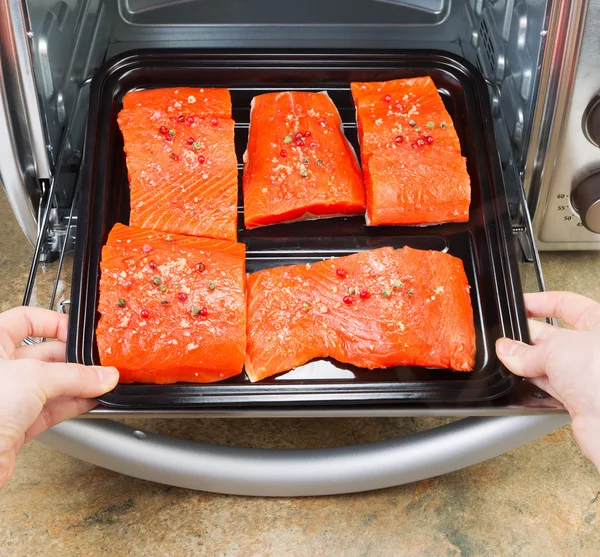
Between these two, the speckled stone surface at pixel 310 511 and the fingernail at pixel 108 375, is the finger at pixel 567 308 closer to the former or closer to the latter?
the speckled stone surface at pixel 310 511

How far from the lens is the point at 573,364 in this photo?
119cm

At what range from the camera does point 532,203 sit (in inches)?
64.4

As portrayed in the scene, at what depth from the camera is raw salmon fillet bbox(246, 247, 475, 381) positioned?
150cm

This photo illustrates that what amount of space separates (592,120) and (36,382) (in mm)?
1159

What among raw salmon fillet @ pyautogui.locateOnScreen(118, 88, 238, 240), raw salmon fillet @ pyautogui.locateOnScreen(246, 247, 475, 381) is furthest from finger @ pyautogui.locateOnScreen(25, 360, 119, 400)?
raw salmon fillet @ pyautogui.locateOnScreen(118, 88, 238, 240)

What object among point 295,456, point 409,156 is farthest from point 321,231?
point 295,456

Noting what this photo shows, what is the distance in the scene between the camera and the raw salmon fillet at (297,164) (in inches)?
66.5

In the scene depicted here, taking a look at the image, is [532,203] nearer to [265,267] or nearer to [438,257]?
[438,257]

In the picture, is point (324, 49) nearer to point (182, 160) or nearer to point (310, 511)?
point (182, 160)

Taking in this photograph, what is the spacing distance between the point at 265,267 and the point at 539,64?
725 millimetres

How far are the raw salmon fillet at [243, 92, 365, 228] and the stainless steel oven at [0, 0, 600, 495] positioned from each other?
194mm

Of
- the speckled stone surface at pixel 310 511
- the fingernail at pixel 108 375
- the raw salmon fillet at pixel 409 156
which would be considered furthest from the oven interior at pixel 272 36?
the speckled stone surface at pixel 310 511

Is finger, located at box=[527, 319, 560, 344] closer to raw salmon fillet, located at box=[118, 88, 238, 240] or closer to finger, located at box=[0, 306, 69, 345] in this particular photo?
raw salmon fillet, located at box=[118, 88, 238, 240]

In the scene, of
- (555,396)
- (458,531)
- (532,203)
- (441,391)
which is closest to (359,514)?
(458,531)
